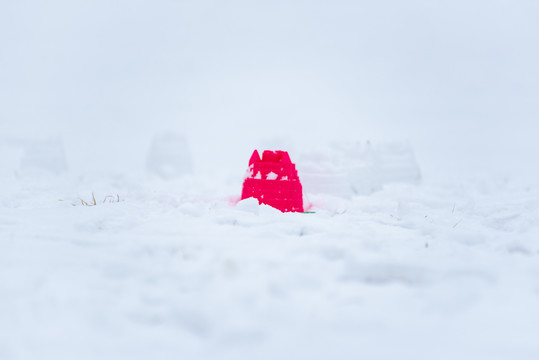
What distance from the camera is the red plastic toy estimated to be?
3.87 meters

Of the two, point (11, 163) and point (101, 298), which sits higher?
point (11, 163)

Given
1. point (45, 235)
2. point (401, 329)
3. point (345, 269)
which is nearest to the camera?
point (401, 329)

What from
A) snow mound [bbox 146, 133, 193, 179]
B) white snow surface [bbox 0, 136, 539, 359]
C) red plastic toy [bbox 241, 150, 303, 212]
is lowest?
white snow surface [bbox 0, 136, 539, 359]

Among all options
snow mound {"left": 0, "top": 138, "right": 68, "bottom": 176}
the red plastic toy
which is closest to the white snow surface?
Answer: the red plastic toy

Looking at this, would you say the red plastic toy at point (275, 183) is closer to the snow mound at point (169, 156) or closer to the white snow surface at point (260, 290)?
the white snow surface at point (260, 290)

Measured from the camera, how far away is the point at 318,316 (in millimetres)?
1775

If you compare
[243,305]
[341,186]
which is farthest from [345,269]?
[341,186]

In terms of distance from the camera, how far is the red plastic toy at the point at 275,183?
3869 millimetres

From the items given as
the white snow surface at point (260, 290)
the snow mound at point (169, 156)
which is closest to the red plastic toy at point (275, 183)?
the white snow surface at point (260, 290)

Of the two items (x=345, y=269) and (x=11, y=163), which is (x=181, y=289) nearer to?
(x=345, y=269)

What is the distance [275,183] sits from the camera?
12.8ft

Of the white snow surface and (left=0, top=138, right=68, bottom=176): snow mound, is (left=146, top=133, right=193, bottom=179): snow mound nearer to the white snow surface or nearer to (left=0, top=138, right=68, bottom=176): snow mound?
(left=0, top=138, right=68, bottom=176): snow mound

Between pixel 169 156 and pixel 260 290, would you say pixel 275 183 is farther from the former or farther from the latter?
pixel 169 156

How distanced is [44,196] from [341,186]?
333cm
